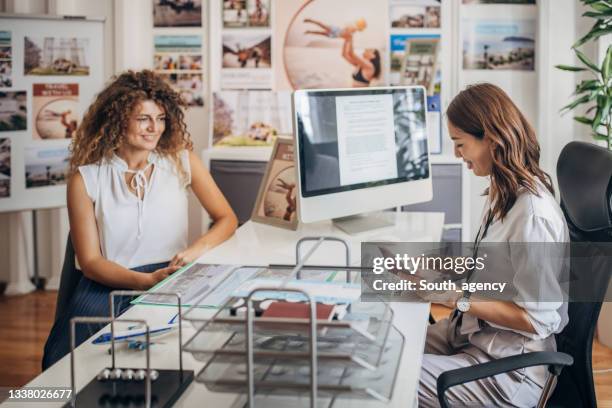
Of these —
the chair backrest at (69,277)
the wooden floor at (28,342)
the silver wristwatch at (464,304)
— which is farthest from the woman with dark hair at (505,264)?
the wooden floor at (28,342)

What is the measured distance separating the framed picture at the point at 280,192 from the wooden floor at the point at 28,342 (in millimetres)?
1233

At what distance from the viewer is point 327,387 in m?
1.30

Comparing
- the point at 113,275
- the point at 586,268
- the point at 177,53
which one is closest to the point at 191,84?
the point at 177,53

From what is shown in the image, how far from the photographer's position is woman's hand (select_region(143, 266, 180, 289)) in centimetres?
245

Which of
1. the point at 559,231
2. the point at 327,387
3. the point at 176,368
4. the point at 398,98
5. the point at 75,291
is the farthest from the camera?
the point at 398,98

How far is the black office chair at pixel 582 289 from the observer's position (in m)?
1.85

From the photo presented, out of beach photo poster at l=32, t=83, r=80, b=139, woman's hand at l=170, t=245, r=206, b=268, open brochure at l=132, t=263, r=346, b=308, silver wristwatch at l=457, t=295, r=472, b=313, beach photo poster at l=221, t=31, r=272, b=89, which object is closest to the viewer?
open brochure at l=132, t=263, r=346, b=308

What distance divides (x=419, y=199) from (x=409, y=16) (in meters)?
1.80

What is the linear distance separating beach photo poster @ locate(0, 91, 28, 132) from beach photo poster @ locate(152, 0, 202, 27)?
87cm

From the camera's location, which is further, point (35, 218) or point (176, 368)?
point (35, 218)

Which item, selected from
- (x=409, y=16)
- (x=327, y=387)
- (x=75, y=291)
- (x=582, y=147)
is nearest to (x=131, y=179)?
(x=75, y=291)

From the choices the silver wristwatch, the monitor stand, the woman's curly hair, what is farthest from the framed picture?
the silver wristwatch

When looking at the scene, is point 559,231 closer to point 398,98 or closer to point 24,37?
Result: point 398,98

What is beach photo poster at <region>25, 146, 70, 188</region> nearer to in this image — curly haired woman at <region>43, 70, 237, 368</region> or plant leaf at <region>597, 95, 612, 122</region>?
curly haired woman at <region>43, 70, 237, 368</region>
